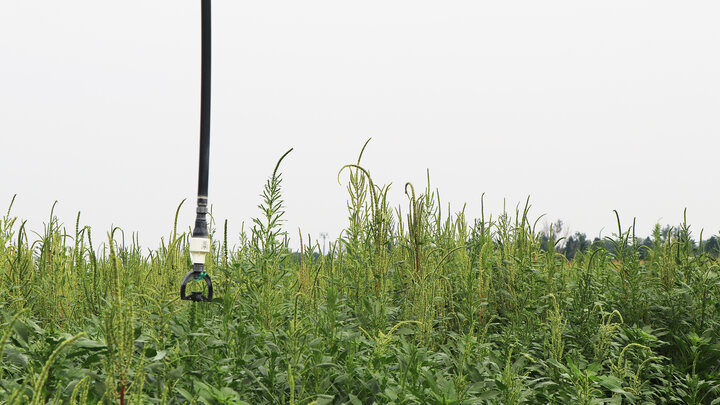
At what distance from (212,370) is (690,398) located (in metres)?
3.34

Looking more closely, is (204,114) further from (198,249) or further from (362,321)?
(362,321)

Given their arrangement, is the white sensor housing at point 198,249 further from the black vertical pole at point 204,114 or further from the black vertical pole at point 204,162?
the black vertical pole at point 204,114

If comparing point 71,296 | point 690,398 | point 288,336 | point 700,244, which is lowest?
point 690,398

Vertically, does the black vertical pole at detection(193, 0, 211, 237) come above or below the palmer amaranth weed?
above

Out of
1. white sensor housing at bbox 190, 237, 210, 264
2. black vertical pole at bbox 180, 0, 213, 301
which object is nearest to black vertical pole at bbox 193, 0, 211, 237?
black vertical pole at bbox 180, 0, 213, 301

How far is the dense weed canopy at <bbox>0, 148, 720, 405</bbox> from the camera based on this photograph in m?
2.78

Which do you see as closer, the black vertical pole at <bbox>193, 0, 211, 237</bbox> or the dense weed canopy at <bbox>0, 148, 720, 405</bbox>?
the dense weed canopy at <bbox>0, 148, 720, 405</bbox>

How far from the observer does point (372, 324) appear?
11.8 feet

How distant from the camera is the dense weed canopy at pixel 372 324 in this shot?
2.78 m

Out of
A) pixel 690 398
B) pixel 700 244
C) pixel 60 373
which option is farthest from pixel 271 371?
pixel 700 244

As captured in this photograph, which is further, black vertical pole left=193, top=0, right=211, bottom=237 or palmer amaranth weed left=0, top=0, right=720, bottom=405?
black vertical pole left=193, top=0, right=211, bottom=237

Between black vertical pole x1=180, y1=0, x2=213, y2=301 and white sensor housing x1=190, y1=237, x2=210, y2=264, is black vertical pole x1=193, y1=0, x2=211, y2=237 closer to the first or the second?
black vertical pole x1=180, y1=0, x2=213, y2=301

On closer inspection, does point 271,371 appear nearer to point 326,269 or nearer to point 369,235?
point 369,235

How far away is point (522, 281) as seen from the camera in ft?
15.1
